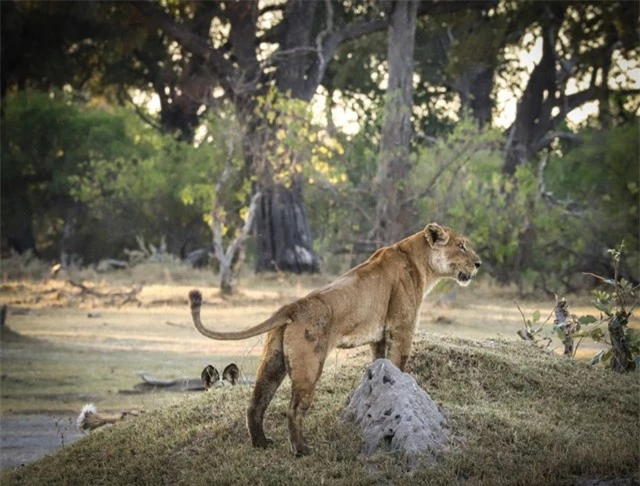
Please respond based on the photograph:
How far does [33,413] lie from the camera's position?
14180 millimetres

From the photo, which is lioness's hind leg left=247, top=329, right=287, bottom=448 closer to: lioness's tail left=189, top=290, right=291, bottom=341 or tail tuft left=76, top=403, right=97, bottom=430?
lioness's tail left=189, top=290, right=291, bottom=341

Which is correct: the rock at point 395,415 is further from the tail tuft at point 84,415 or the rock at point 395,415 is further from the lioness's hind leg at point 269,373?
the tail tuft at point 84,415

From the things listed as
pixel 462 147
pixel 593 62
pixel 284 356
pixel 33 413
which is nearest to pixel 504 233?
pixel 462 147

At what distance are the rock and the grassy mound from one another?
10 centimetres

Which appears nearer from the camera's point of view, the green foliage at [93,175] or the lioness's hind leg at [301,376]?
the lioness's hind leg at [301,376]

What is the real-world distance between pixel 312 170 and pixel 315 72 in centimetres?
743

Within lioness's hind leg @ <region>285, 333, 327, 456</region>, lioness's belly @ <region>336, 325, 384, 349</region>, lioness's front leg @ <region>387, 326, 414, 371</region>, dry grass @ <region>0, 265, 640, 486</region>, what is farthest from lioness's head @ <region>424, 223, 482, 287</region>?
lioness's hind leg @ <region>285, 333, 327, 456</region>

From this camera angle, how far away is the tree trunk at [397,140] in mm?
26062

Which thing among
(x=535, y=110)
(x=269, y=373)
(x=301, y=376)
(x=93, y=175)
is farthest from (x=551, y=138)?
(x=301, y=376)

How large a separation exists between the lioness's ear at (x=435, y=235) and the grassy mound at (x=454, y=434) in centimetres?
115

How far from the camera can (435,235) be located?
9258 millimetres

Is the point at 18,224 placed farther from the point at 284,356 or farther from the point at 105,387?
the point at 284,356

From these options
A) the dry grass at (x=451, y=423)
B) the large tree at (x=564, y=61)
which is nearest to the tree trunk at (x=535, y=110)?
the large tree at (x=564, y=61)

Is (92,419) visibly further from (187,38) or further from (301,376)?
(187,38)
